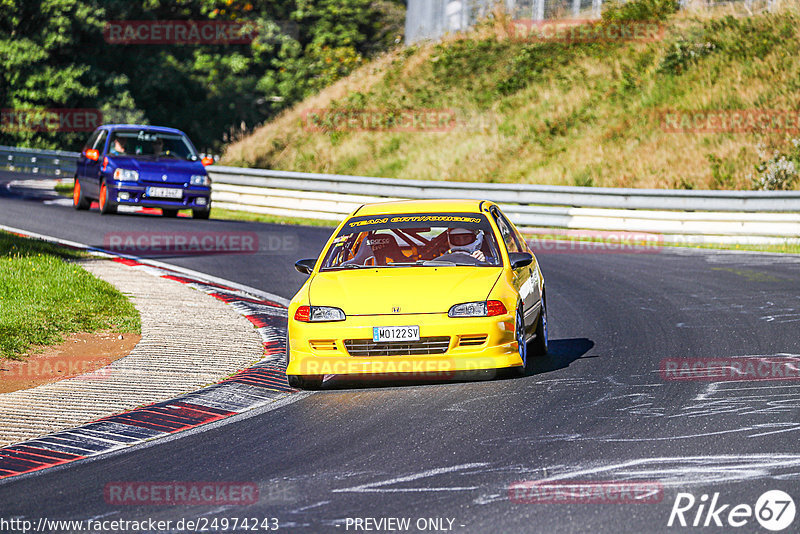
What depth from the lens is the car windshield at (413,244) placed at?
10430 mm

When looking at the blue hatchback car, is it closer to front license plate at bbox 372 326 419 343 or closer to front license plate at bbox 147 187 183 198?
front license plate at bbox 147 187 183 198

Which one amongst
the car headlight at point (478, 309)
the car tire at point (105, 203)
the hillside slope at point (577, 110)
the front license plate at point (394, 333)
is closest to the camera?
the front license plate at point (394, 333)

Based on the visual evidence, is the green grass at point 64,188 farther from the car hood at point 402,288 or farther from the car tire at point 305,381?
the car tire at point 305,381

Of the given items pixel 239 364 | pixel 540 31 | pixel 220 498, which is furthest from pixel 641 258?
pixel 540 31

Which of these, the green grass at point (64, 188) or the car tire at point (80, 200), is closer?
the car tire at point (80, 200)

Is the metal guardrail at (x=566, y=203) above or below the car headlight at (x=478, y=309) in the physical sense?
above

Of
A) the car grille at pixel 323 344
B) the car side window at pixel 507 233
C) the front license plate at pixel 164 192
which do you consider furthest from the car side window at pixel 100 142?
the car grille at pixel 323 344

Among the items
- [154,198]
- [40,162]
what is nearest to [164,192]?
[154,198]

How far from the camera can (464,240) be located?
35.6ft

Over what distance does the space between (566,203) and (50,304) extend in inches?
515

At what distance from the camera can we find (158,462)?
7.20 m

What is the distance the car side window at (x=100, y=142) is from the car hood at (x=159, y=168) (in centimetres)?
72

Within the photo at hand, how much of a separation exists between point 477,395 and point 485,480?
2.53 m

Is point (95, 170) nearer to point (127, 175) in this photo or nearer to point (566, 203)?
point (127, 175)
